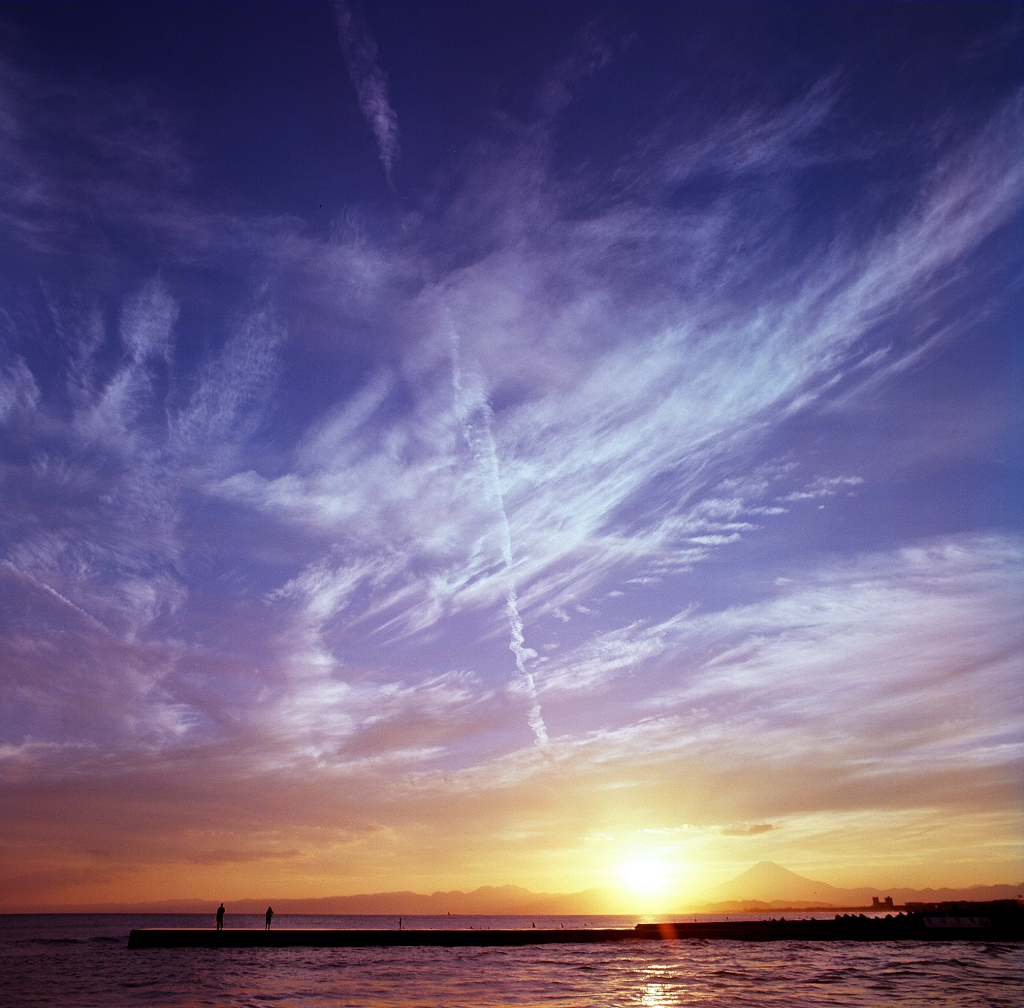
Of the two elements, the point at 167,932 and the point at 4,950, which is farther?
the point at 4,950

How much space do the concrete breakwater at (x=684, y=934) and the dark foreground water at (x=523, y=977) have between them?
7.14 feet

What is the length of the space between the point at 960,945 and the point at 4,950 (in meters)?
99.4

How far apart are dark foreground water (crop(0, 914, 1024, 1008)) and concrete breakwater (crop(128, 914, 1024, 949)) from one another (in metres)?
2.18

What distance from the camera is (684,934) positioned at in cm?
8044

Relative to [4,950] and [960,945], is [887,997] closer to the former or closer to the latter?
[960,945]

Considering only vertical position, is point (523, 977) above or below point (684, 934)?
above

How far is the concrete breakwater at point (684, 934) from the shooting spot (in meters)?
65.1

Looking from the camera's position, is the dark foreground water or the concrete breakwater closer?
the dark foreground water

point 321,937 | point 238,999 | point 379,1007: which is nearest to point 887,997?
point 379,1007

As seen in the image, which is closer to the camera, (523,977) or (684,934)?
(523,977)

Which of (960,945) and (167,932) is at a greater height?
(167,932)

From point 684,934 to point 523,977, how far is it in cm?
4251

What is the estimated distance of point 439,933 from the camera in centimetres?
7362

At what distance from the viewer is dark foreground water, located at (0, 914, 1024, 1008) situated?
36.5 meters
